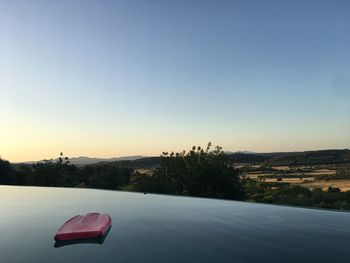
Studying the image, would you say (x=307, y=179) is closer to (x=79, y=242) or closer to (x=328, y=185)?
(x=328, y=185)

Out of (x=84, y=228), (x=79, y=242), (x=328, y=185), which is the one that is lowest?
(x=328, y=185)

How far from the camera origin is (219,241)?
11.7 meters

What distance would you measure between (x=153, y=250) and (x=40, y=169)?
1148 inches

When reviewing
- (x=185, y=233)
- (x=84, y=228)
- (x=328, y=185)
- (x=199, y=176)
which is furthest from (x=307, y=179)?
(x=84, y=228)

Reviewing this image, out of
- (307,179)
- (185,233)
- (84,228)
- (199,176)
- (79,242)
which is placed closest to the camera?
(79,242)

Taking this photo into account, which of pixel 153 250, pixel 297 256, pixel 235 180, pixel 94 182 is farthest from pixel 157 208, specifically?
pixel 94 182

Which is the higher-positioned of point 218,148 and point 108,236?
point 218,148

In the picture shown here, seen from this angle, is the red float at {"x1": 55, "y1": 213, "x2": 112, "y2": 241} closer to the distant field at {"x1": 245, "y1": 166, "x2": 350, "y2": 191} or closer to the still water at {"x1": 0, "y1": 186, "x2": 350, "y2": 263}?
the still water at {"x1": 0, "y1": 186, "x2": 350, "y2": 263}

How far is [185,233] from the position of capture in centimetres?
1289

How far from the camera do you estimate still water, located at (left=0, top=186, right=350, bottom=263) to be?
1034 cm

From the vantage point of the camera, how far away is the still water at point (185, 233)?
33.9 ft

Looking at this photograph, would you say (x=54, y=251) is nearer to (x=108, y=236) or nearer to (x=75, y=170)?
(x=108, y=236)

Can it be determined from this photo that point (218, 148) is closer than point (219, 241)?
No

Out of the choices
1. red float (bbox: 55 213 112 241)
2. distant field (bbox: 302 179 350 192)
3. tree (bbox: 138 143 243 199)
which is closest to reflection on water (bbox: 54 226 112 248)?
red float (bbox: 55 213 112 241)
